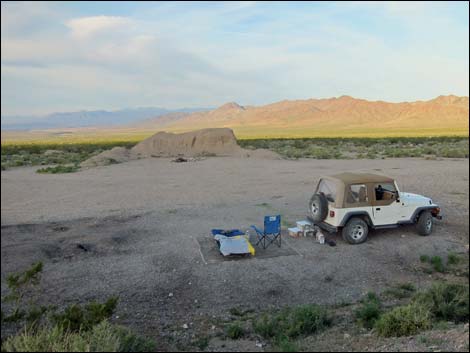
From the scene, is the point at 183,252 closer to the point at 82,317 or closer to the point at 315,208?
the point at 315,208

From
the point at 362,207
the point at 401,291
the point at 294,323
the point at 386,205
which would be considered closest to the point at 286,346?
the point at 294,323

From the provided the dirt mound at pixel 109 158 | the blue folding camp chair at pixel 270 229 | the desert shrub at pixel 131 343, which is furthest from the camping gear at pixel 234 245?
the dirt mound at pixel 109 158

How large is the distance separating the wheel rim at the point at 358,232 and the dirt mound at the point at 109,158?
81.2 feet

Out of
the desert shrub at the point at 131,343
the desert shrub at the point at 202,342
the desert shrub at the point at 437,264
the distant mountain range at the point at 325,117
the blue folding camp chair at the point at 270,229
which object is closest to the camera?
the desert shrub at the point at 131,343

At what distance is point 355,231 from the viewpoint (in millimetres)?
9766

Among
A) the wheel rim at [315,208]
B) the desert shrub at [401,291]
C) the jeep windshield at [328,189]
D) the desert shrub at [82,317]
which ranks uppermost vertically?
the jeep windshield at [328,189]

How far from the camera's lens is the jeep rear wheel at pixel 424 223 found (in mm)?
10422

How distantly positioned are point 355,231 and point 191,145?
106 feet

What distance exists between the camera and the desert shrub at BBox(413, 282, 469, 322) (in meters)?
6.00

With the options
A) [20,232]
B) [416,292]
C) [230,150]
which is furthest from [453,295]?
[230,150]

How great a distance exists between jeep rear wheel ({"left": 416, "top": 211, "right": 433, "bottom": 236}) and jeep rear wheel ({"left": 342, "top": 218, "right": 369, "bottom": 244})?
1.62m

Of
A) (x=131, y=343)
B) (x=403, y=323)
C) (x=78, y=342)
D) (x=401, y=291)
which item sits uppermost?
(x=78, y=342)

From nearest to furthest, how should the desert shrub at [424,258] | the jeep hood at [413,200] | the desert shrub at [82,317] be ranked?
the desert shrub at [82,317] < the desert shrub at [424,258] < the jeep hood at [413,200]

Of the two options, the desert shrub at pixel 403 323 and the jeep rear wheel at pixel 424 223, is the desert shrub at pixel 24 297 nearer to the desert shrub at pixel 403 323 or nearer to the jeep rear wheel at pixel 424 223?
the desert shrub at pixel 403 323
